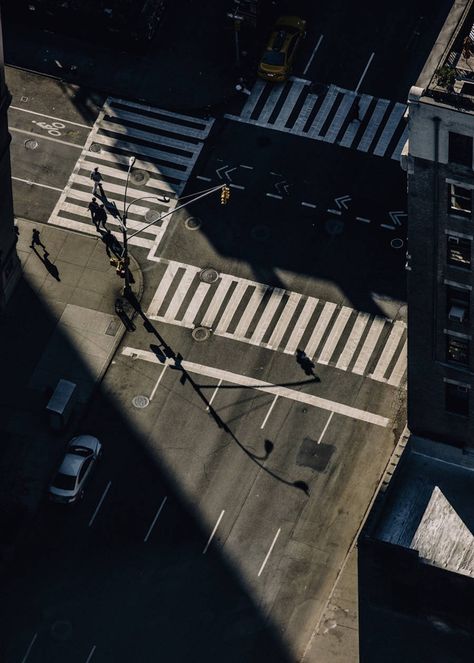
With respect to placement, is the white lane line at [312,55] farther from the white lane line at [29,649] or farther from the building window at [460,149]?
the building window at [460,149]

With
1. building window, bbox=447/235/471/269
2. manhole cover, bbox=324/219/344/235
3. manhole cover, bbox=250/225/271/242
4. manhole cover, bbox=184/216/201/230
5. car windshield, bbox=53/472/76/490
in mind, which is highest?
building window, bbox=447/235/471/269

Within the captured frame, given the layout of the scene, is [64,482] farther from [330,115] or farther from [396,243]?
[330,115]

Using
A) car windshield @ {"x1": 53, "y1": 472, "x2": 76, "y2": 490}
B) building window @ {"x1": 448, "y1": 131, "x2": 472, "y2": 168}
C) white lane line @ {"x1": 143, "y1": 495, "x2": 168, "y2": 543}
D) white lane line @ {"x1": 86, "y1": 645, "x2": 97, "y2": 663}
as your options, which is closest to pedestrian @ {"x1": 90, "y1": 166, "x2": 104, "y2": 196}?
car windshield @ {"x1": 53, "y1": 472, "x2": 76, "y2": 490}

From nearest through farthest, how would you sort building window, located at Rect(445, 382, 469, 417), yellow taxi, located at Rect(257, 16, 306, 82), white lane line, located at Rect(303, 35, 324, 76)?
building window, located at Rect(445, 382, 469, 417) → yellow taxi, located at Rect(257, 16, 306, 82) → white lane line, located at Rect(303, 35, 324, 76)

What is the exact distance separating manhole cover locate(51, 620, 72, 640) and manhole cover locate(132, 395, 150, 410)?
1501 cm

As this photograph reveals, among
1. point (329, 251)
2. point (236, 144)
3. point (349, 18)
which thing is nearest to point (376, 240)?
point (329, 251)

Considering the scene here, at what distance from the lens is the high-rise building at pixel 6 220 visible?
3695 inches

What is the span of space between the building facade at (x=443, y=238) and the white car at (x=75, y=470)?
20347 mm

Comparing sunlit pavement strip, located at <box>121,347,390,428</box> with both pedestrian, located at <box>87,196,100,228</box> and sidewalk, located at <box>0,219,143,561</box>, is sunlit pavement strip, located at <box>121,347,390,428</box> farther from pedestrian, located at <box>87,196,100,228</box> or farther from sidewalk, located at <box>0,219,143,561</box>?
pedestrian, located at <box>87,196,100,228</box>

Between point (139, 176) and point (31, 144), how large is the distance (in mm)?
8469

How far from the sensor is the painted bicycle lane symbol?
110 m

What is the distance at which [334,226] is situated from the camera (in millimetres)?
105125

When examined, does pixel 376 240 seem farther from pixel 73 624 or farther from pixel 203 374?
pixel 73 624

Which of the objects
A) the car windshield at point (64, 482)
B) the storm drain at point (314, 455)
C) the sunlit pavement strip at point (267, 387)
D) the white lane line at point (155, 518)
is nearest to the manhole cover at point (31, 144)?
the sunlit pavement strip at point (267, 387)
